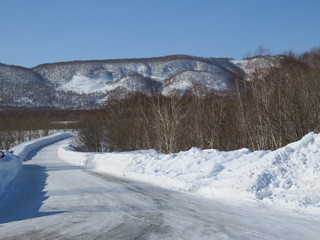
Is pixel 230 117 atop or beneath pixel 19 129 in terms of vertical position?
beneath

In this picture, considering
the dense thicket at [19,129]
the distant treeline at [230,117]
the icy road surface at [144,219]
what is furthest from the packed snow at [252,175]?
the dense thicket at [19,129]

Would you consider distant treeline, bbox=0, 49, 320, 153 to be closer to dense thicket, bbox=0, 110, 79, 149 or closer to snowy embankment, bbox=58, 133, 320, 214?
snowy embankment, bbox=58, 133, 320, 214

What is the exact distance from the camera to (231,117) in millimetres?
26859

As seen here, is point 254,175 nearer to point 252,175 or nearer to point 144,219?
point 252,175

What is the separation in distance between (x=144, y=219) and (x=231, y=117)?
20691 millimetres

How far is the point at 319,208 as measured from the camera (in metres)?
7.03

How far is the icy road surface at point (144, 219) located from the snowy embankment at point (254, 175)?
64 centimetres

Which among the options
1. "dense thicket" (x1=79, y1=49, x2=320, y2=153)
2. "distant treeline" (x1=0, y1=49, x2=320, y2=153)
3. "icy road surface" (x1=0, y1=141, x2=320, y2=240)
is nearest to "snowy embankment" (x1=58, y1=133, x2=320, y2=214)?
"icy road surface" (x1=0, y1=141, x2=320, y2=240)

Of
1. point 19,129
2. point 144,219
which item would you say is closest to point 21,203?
point 144,219

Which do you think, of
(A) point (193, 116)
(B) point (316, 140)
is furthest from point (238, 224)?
(A) point (193, 116)

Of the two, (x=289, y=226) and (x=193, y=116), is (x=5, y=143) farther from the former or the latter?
(x=289, y=226)

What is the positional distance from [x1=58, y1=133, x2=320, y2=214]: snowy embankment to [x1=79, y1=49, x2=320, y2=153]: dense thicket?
340cm

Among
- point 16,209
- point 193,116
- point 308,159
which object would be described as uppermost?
point 193,116

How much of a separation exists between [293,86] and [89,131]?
37.9 m
